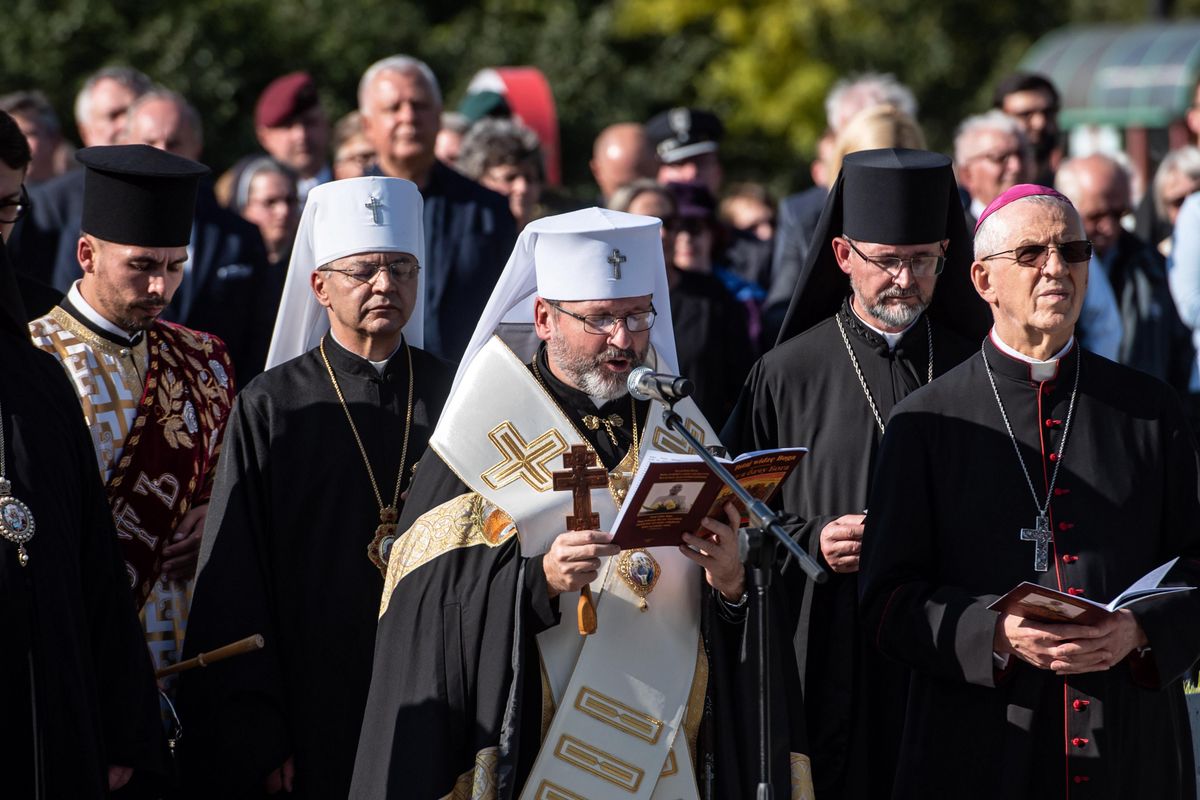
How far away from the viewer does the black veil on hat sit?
625cm

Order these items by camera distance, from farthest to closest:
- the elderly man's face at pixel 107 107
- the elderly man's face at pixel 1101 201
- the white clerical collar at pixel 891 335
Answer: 1. the elderly man's face at pixel 107 107
2. the elderly man's face at pixel 1101 201
3. the white clerical collar at pixel 891 335

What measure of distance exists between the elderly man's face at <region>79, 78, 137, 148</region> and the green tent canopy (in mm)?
9556

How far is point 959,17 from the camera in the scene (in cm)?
2864

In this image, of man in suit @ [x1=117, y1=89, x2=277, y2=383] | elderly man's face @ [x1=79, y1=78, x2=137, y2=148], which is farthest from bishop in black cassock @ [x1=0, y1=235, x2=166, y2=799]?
elderly man's face @ [x1=79, y1=78, x2=137, y2=148]

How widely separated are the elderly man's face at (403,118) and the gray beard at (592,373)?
9.71 ft

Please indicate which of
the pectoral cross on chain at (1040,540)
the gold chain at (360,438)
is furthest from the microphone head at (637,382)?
the gold chain at (360,438)

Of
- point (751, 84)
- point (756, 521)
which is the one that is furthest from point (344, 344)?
point (751, 84)

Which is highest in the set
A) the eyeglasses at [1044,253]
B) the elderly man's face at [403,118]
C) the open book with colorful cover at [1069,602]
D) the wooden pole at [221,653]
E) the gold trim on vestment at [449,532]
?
the elderly man's face at [403,118]

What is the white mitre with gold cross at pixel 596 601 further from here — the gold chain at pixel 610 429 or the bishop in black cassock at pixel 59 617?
the bishop in black cassock at pixel 59 617

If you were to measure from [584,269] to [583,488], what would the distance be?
0.75 metres

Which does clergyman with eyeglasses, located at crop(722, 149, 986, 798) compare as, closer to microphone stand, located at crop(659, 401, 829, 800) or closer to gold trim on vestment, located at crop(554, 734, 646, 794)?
gold trim on vestment, located at crop(554, 734, 646, 794)

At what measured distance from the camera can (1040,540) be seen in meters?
5.18

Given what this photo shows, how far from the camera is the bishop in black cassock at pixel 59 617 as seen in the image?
4.92 meters

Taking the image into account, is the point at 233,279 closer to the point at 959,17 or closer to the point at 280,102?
the point at 280,102
